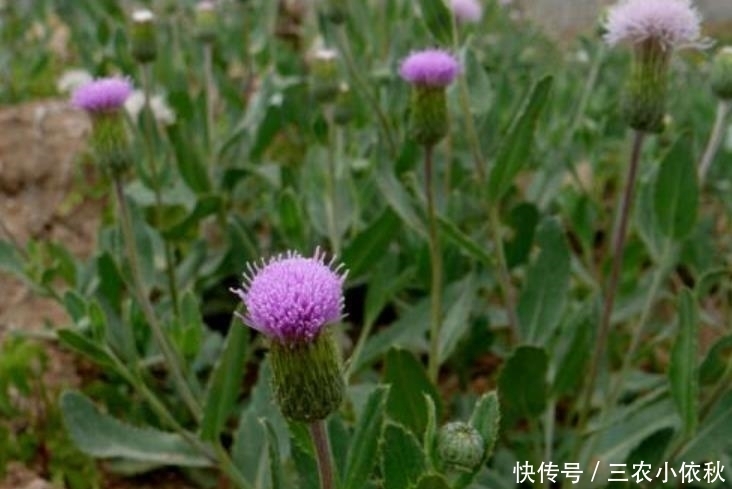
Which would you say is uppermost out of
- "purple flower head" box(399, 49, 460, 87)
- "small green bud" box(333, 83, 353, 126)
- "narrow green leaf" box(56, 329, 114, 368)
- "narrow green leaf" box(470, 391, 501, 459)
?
"small green bud" box(333, 83, 353, 126)

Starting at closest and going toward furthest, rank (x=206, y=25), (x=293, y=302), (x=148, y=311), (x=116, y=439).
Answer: (x=293, y=302) → (x=148, y=311) → (x=116, y=439) → (x=206, y=25)

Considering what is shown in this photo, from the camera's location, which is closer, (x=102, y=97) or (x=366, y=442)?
(x=366, y=442)

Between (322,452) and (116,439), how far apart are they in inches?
32.9

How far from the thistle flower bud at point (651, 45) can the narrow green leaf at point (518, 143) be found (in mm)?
151

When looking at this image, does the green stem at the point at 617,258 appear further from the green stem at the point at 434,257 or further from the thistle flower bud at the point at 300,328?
the thistle flower bud at the point at 300,328

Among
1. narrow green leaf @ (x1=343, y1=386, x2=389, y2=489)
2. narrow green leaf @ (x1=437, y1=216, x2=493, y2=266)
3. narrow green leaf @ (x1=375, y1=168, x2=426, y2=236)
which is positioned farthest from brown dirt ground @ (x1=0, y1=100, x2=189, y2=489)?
narrow green leaf @ (x1=343, y1=386, x2=389, y2=489)

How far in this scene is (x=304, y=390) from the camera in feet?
4.28

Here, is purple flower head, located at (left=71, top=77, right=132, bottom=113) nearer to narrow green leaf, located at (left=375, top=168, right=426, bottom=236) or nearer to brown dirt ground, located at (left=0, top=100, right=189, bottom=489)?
narrow green leaf, located at (left=375, top=168, right=426, bottom=236)

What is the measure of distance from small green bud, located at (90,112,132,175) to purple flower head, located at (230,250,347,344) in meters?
0.81

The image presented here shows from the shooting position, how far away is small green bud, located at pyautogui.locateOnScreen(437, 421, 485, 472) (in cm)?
139

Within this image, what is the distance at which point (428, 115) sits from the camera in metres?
1.99

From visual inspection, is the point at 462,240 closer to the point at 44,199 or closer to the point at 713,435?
the point at 713,435

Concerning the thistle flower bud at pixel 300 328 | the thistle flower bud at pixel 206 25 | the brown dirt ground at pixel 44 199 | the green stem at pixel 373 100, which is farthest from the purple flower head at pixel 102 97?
the thistle flower bud at pixel 206 25

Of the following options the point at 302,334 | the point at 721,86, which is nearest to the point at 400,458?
the point at 302,334
